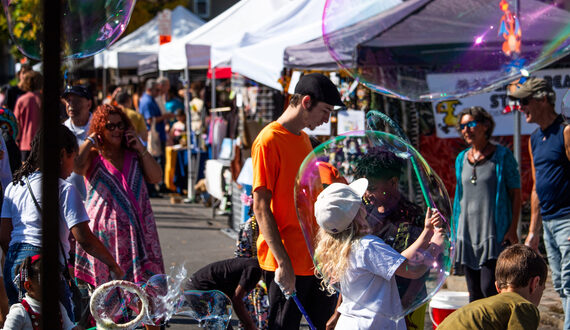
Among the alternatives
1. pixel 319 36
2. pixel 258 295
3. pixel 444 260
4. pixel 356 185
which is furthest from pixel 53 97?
pixel 319 36

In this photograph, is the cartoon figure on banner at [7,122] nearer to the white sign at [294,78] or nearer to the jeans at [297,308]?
the white sign at [294,78]

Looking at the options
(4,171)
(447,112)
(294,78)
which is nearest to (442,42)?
(447,112)

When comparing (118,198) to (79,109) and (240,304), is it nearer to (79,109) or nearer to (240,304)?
(240,304)

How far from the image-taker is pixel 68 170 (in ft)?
12.7

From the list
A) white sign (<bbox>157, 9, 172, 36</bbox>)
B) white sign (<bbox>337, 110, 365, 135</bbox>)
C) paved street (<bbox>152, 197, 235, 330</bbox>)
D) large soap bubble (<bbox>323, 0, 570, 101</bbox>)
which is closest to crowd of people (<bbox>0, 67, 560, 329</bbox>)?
large soap bubble (<bbox>323, 0, 570, 101</bbox>)

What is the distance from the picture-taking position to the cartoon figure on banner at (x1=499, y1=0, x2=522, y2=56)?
5891 mm

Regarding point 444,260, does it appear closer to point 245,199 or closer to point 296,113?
point 296,113

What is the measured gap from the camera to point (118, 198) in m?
4.57

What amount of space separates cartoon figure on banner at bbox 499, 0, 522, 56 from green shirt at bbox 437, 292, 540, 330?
131 inches

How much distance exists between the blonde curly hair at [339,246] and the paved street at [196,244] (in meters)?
2.80

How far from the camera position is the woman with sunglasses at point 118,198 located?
14.8 feet

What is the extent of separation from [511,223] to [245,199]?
2.32 m

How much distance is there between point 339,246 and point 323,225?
0.11 m

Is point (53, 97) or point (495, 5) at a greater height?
point (495, 5)
